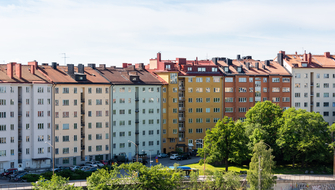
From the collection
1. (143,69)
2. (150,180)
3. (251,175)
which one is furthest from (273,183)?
(143,69)

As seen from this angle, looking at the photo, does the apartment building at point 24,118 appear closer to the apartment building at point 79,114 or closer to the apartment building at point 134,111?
the apartment building at point 79,114

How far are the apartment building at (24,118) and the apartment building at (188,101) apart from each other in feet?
113

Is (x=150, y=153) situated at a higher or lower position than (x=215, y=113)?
lower

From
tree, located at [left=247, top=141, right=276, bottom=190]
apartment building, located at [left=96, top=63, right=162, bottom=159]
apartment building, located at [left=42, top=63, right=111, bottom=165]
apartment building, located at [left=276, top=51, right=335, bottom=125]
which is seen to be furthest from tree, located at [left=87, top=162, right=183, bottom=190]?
apartment building, located at [left=276, top=51, right=335, bottom=125]

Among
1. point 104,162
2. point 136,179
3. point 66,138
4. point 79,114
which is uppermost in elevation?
point 79,114

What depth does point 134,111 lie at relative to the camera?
4983 inches

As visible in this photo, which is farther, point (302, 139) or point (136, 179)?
point (302, 139)

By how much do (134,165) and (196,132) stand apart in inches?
2045

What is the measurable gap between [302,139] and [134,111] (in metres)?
44.0

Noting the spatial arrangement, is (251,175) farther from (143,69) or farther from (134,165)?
(143,69)

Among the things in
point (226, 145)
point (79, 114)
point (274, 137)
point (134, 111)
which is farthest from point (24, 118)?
point (274, 137)

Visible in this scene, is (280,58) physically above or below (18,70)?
above

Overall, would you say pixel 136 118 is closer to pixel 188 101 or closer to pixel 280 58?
pixel 188 101

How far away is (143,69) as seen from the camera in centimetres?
13712
